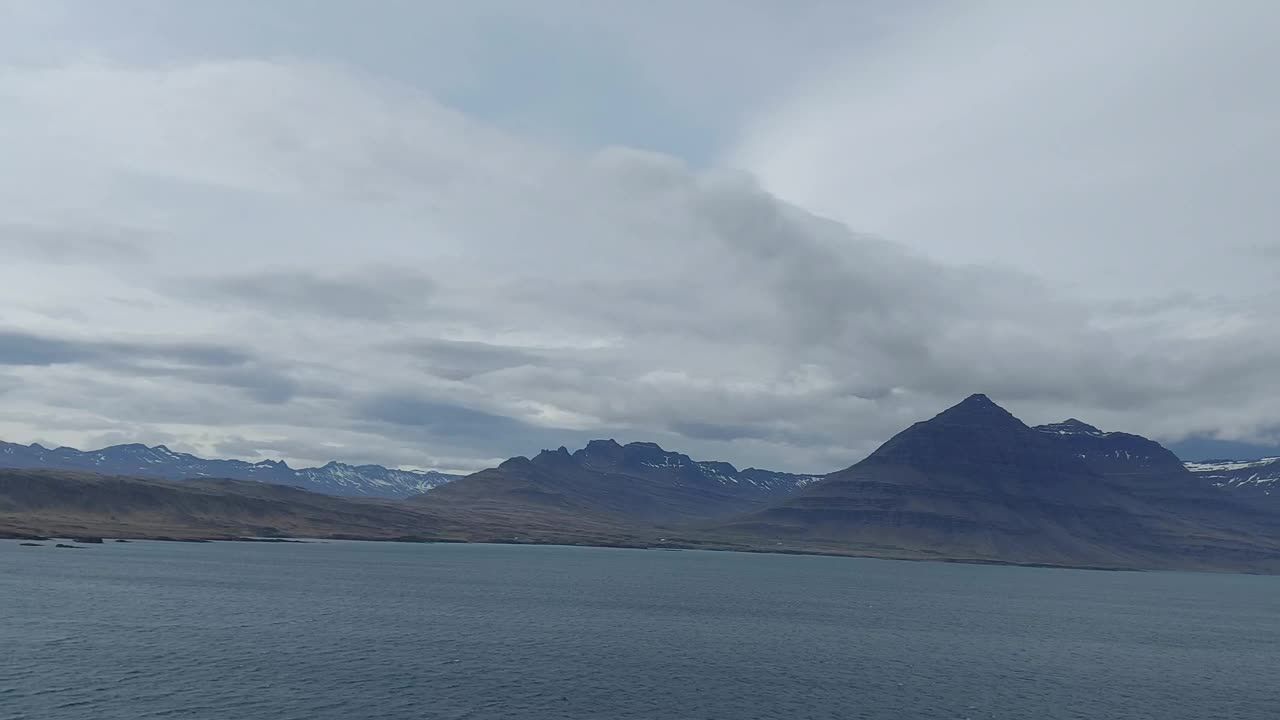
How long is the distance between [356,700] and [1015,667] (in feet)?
312

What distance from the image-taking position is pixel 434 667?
11475 centimetres

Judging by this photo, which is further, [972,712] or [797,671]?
[797,671]

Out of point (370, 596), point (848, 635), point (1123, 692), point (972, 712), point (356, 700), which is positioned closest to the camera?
point (356, 700)

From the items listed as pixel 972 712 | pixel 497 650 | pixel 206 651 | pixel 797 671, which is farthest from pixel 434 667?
pixel 972 712

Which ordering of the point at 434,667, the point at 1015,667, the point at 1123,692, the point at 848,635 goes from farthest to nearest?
the point at 848,635
the point at 1015,667
the point at 1123,692
the point at 434,667

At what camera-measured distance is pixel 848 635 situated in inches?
6678

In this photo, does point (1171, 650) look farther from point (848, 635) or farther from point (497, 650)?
point (497, 650)

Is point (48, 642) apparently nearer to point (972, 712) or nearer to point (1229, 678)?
point (972, 712)

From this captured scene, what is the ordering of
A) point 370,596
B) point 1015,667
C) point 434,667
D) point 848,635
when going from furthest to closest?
point 370,596 → point 848,635 → point 1015,667 → point 434,667

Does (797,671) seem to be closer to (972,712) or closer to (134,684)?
(972,712)

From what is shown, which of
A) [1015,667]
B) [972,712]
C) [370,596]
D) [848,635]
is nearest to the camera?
[972,712]

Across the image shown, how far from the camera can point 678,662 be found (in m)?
129

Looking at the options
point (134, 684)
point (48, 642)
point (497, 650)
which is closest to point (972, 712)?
point (497, 650)

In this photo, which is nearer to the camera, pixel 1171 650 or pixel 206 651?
pixel 206 651
